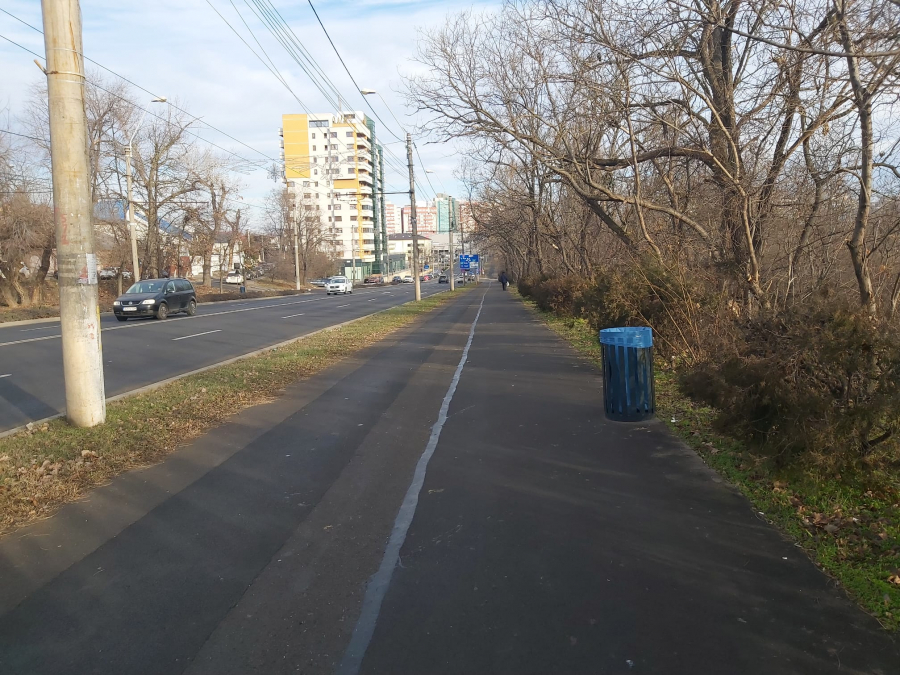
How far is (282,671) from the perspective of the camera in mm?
3279

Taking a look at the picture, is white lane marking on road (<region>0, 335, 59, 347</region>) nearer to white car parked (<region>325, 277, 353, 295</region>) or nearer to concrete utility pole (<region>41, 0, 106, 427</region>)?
concrete utility pole (<region>41, 0, 106, 427</region>)

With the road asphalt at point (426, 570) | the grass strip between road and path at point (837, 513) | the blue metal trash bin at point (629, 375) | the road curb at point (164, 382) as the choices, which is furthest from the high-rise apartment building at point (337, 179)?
the grass strip between road and path at point (837, 513)

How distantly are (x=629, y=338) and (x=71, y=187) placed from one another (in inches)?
257

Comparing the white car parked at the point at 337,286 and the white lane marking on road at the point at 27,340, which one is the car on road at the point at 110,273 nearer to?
the white car parked at the point at 337,286

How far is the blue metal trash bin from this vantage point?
802 centimetres

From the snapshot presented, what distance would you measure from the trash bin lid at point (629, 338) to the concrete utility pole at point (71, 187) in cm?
594

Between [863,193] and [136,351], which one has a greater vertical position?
[863,193]

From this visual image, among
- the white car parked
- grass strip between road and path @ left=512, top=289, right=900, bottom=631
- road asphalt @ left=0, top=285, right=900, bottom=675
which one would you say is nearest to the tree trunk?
grass strip between road and path @ left=512, top=289, right=900, bottom=631

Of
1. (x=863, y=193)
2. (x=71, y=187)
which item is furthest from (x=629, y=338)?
(x=71, y=187)

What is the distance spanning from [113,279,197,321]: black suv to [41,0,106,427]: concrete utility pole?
19314 millimetres

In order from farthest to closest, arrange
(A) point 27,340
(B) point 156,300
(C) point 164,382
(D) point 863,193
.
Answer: (B) point 156,300, (A) point 27,340, (C) point 164,382, (D) point 863,193

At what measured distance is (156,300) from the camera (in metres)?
26.0

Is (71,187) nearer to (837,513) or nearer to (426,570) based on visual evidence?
(426,570)

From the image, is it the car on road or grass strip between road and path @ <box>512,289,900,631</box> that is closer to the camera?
grass strip between road and path @ <box>512,289,900,631</box>
